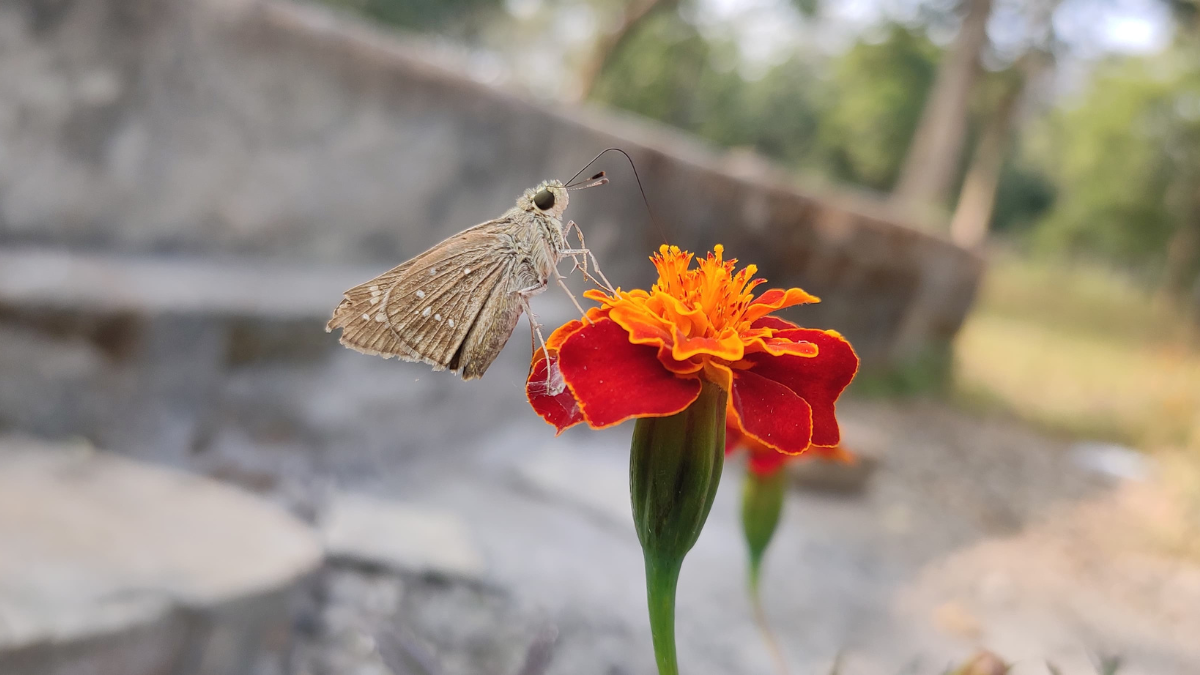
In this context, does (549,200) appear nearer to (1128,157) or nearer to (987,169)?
(987,169)

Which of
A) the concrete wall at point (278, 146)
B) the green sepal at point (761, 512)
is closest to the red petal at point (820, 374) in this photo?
the green sepal at point (761, 512)

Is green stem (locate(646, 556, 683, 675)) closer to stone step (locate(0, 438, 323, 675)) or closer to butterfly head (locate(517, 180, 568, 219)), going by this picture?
butterfly head (locate(517, 180, 568, 219))

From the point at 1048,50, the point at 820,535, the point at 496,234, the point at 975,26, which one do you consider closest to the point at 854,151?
the point at 1048,50

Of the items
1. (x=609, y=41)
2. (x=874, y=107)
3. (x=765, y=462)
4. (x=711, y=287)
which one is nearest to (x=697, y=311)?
(x=711, y=287)

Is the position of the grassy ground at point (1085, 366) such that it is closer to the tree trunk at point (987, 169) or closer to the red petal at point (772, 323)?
the tree trunk at point (987, 169)

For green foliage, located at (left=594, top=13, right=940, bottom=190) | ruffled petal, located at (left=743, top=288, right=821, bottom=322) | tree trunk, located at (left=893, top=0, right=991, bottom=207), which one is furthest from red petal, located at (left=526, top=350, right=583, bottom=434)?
tree trunk, located at (left=893, top=0, right=991, bottom=207)
